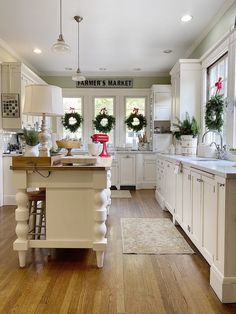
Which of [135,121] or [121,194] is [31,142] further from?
[135,121]

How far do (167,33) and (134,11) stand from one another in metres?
0.97

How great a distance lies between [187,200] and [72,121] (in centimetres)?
477

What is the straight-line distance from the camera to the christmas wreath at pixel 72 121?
7.04 m

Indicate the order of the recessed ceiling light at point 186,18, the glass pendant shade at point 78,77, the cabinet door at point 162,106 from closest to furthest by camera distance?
the recessed ceiling light at point 186,18
the glass pendant shade at point 78,77
the cabinet door at point 162,106

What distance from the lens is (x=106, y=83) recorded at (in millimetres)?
7168

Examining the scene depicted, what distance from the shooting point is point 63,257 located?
2.63m

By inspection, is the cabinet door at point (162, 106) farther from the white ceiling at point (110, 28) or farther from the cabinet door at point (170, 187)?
the cabinet door at point (170, 187)

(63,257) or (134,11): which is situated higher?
(134,11)

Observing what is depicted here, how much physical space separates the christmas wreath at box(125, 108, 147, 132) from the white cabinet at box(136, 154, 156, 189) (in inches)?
33.8

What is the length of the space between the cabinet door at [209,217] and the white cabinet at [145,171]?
423cm

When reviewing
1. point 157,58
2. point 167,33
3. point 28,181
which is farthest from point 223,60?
point 28,181

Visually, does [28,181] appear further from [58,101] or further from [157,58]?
[157,58]

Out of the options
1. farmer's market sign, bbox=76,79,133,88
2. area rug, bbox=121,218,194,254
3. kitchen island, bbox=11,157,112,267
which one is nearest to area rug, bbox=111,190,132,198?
area rug, bbox=121,218,194,254

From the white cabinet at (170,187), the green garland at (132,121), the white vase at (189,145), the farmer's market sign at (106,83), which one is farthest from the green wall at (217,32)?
the farmer's market sign at (106,83)
